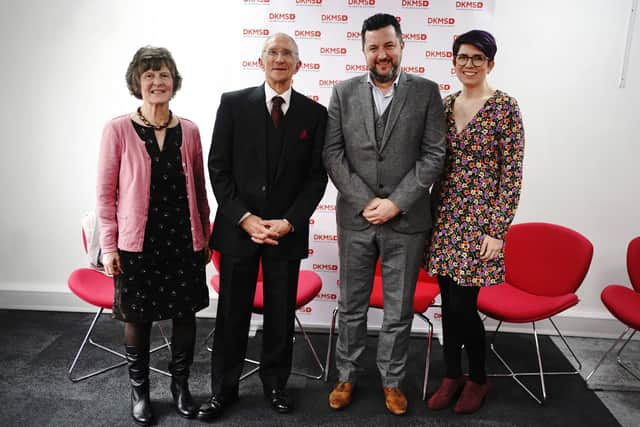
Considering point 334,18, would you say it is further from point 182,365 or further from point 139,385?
point 139,385

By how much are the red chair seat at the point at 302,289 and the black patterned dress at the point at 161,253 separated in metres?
0.35

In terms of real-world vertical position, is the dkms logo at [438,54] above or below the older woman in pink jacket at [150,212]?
above

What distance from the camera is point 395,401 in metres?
2.73

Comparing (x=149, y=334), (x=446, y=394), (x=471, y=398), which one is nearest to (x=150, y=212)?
(x=149, y=334)

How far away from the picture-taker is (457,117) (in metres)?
2.50

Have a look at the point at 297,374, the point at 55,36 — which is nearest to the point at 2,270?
the point at 55,36

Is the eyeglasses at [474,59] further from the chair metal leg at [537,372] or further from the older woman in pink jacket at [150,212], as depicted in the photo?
the chair metal leg at [537,372]

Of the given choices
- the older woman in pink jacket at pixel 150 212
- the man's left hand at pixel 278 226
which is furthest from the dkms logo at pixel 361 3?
the man's left hand at pixel 278 226

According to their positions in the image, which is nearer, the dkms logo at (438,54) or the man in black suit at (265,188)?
the man in black suit at (265,188)

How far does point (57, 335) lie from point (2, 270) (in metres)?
0.92

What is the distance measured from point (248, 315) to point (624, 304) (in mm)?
2205

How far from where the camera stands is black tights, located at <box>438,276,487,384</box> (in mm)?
2590

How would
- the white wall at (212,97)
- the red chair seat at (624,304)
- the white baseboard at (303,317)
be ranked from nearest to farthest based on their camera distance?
the red chair seat at (624,304)
the white wall at (212,97)
the white baseboard at (303,317)

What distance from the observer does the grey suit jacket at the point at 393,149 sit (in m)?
2.45
